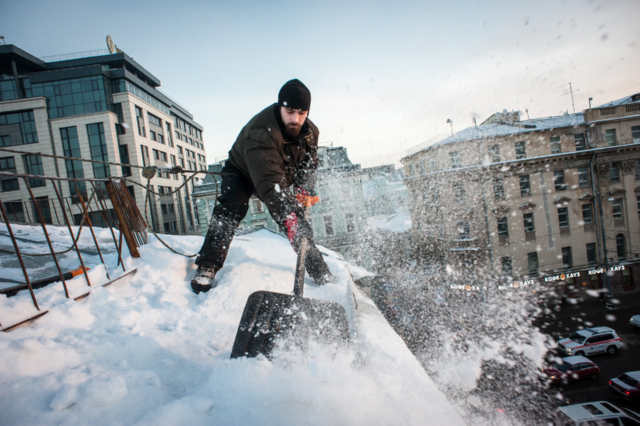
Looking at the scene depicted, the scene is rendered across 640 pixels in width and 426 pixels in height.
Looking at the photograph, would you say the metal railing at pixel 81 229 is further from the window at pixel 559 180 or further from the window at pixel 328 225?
the window at pixel 559 180

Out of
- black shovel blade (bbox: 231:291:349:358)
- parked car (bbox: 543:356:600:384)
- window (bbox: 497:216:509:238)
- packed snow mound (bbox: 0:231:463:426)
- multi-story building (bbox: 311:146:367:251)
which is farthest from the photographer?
multi-story building (bbox: 311:146:367:251)

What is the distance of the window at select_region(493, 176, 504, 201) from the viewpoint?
19266mm

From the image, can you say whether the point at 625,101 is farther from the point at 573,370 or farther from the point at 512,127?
the point at 573,370

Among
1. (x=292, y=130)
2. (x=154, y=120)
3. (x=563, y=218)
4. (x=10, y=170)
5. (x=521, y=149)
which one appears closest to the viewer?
(x=292, y=130)

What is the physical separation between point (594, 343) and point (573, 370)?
9.37ft

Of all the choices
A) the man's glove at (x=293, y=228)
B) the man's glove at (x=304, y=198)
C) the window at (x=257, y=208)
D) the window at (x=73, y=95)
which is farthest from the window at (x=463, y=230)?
the window at (x=73, y=95)

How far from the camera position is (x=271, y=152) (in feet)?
5.78

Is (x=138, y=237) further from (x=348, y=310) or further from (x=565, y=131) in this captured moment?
(x=565, y=131)

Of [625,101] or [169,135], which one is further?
[169,135]

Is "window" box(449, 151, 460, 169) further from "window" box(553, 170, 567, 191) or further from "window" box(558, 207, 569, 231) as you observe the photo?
"window" box(558, 207, 569, 231)

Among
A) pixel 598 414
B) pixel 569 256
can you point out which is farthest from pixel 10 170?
pixel 569 256

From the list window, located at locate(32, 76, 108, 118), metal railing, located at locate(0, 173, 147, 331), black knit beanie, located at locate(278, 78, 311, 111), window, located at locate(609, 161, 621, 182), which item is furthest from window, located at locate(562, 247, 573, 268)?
window, located at locate(32, 76, 108, 118)

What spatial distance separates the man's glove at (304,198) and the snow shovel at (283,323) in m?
1.05

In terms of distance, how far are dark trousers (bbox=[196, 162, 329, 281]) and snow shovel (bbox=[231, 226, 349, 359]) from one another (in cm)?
68
